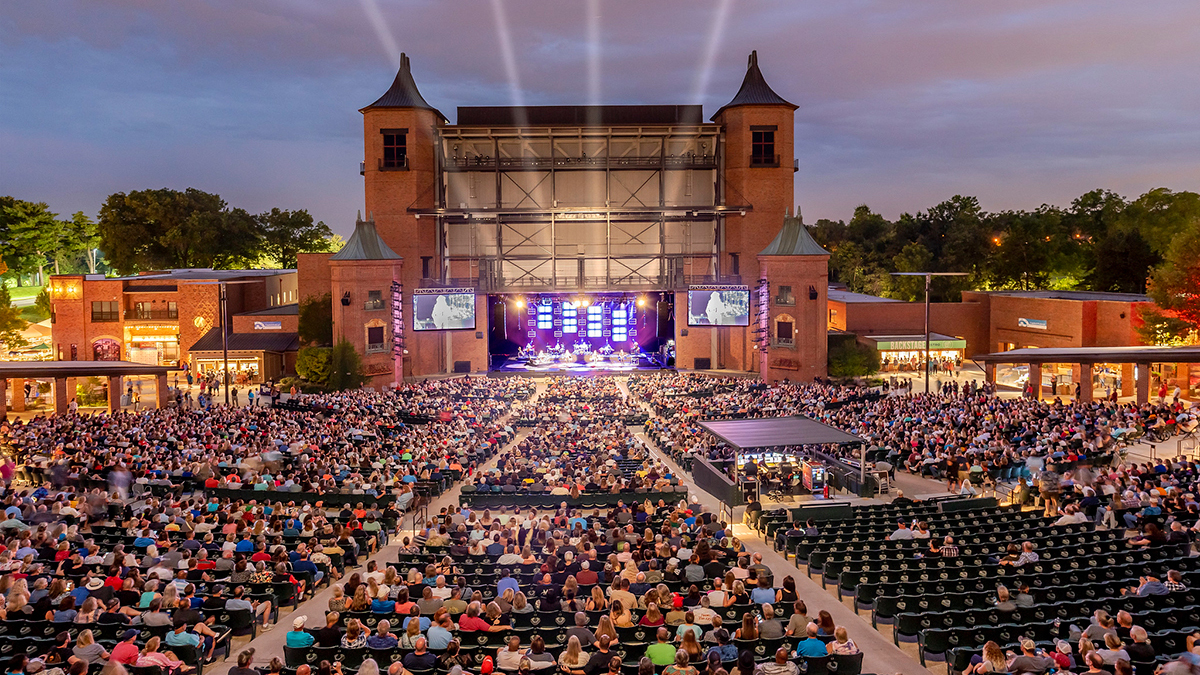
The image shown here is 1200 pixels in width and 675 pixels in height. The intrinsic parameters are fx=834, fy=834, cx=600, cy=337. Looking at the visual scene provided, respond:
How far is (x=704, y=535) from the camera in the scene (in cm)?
1481

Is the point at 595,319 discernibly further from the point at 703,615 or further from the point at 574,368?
the point at 703,615

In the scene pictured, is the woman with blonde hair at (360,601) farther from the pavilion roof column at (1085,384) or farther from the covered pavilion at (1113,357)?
the pavilion roof column at (1085,384)

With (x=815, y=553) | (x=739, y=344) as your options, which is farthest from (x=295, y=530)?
(x=739, y=344)

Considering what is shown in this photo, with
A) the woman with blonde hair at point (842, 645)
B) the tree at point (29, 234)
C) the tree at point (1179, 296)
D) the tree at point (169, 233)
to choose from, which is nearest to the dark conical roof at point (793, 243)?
the tree at point (1179, 296)

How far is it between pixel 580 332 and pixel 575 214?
315 inches

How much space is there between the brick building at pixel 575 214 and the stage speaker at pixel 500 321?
0.71 ft

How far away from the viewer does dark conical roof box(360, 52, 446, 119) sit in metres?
53.9

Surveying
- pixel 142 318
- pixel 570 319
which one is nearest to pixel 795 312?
pixel 570 319

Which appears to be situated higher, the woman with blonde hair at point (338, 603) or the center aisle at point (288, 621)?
the woman with blonde hair at point (338, 603)

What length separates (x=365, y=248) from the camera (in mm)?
50906

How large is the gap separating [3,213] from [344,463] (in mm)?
74232

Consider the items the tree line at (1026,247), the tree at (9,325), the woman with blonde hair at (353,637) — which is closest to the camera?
the woman with blonde hair at (353,637)

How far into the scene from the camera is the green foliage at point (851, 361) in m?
51.6

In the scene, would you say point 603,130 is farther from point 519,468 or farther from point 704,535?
point 704,535
